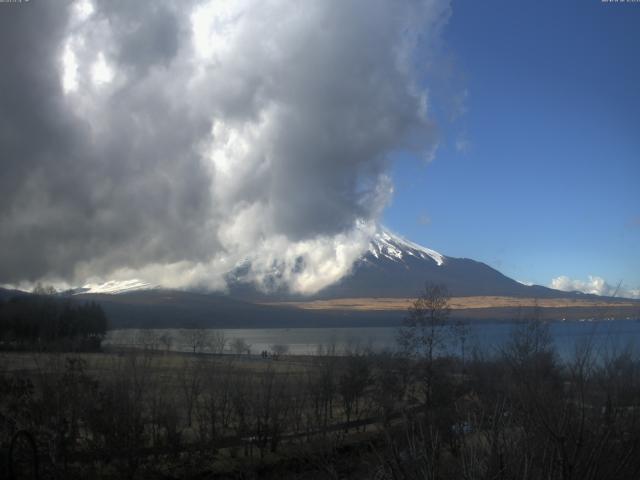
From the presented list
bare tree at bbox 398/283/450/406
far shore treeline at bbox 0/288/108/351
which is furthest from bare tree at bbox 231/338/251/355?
bare tree at bbox 398/283/450/406

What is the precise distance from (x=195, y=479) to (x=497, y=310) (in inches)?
6293

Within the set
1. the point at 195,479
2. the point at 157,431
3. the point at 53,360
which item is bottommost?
the point at 195,479

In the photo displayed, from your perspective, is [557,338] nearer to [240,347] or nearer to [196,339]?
[240,347]

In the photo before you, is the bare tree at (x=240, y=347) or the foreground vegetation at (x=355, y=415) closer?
the foreground vegetation at (x=355, y=415)

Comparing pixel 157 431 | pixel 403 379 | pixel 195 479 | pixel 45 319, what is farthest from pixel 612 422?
pixel 45 319

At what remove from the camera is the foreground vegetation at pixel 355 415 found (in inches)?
382

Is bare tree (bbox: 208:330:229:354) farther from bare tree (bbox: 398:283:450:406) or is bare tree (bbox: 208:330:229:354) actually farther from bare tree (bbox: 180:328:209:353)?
bare tree (bbox: 398:283:450:406)

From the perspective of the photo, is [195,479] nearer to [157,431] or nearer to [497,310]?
[157,431]

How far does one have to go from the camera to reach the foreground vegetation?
9.70 meters

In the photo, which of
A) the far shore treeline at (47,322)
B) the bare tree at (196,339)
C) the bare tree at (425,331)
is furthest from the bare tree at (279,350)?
the bare tree at (425,331)

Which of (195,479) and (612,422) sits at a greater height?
(612,422)

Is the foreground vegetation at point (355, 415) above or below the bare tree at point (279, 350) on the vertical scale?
above

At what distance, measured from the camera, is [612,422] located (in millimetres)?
11000

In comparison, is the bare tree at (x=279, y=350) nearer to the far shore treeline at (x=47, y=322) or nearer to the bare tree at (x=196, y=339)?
the bare tree at (x=196, y=339)
